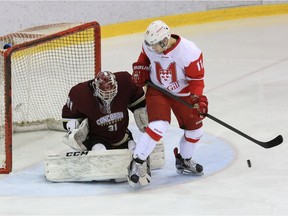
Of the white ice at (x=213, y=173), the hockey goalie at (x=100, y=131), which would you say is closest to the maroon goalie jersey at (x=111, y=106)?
the hockey goalie at (x=100, y=131)

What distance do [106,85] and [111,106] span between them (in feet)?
0.64

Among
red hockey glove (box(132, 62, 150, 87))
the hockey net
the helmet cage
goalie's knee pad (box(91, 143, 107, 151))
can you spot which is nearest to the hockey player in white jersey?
red hockey glove (box(132, 62, 150, 87))

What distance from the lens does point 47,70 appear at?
182 inches

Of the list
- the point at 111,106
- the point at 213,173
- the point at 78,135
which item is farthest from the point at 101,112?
the point at 213,173

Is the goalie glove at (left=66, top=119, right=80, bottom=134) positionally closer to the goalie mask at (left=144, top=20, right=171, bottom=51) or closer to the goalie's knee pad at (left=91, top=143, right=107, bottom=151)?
the goalie's knee pad at (left=91, top=143, right=107, bottom=151)

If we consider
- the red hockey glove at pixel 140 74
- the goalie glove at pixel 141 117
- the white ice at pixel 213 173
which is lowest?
the white ice at pixel 213 173

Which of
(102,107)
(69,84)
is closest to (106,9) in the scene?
(69,84)

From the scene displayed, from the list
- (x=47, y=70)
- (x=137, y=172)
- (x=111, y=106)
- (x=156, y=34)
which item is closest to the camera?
(x=156, y=34)

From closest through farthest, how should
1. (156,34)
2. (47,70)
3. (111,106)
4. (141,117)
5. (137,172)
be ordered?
(156,34) → (137,172) → (111,106) → (141,117) → (47,70)

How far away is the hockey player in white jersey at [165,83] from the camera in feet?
11.0

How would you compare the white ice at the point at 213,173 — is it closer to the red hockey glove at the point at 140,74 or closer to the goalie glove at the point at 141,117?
the goalie glove at the point at 141,117

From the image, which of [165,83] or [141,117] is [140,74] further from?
[141,117]

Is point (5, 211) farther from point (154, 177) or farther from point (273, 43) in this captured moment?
point (273, 43)

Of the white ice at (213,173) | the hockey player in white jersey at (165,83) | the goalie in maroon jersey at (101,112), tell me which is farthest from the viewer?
the goalie in maroon jersey at (101,112)
